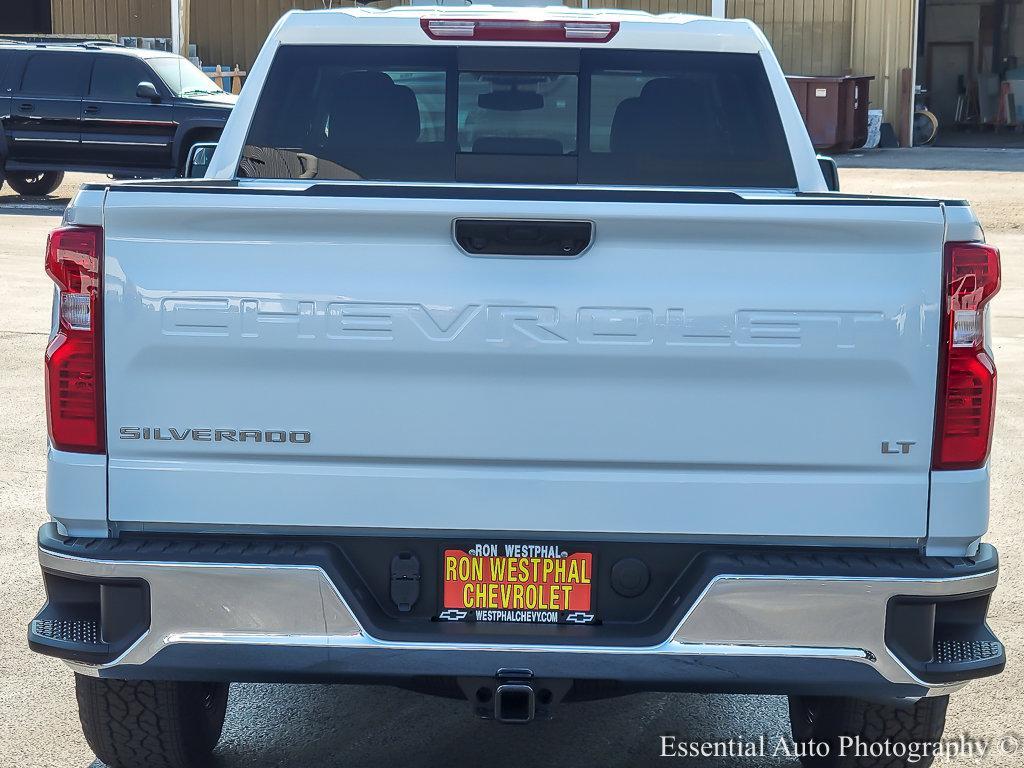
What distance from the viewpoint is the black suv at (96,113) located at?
61.2 feet

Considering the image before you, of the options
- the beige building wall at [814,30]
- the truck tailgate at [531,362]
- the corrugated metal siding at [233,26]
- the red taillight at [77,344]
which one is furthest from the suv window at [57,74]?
the truck tailgate at [531,362]

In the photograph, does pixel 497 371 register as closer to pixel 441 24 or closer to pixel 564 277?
pixel 564 277

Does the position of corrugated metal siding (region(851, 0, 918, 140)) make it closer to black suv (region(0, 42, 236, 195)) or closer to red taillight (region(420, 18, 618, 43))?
black suv (region(0, 42, 236, 195))

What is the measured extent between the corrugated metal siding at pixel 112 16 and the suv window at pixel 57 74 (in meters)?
14.9

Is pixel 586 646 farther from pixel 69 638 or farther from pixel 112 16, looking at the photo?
pixel 112 16

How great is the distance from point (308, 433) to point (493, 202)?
630 millimetres

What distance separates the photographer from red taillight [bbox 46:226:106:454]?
3.08 meters

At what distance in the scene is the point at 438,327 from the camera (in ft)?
9.98

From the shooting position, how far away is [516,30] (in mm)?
4555

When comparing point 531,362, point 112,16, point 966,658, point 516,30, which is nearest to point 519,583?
point 531,362

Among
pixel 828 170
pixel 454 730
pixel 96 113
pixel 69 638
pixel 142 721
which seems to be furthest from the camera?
pixel 96 113

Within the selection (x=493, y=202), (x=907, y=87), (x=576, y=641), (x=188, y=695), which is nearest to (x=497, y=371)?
(x=493, y=202)

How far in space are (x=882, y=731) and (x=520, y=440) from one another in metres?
1.33

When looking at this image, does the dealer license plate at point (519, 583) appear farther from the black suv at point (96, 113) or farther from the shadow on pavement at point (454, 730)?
the black suv at point (96, 113)
